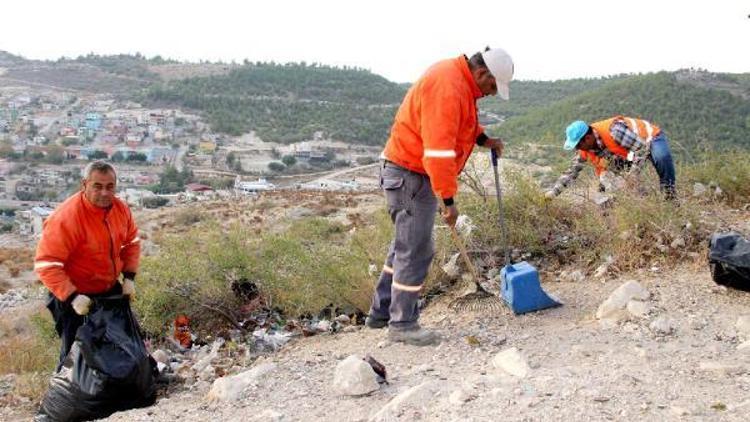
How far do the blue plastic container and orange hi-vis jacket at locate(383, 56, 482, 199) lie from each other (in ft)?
2.62

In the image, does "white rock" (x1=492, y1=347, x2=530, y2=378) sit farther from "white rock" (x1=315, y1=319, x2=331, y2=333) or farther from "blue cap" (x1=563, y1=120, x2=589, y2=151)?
"blue cap" (x1=563, y1=120, x2=589, y2=151)

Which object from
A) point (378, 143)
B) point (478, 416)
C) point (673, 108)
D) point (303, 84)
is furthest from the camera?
point (303, 84)

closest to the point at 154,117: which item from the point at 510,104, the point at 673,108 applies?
the point at 510,104

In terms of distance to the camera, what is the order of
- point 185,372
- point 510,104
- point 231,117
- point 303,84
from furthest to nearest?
point 303,84, point 231,117, point 510,104, point 185,372

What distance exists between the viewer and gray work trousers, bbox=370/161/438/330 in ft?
11.9

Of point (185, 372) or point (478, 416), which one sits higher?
point (478, 416)

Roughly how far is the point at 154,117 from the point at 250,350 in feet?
210

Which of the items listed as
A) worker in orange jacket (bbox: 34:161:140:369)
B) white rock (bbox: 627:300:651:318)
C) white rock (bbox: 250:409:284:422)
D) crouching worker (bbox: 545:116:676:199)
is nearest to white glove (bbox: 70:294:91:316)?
worker in orange jacket (bbox: 34:161:140:369)

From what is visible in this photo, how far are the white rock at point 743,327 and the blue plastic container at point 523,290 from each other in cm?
103

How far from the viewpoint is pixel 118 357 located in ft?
12.1

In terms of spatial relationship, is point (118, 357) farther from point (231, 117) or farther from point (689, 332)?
point (231, 117)

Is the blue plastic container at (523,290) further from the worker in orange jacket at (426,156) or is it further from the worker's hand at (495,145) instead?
the worker's hand at (495,145)

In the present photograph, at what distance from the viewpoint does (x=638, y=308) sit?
12.1 ft

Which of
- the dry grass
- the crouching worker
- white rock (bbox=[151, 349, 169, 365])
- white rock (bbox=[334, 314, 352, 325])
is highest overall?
the crouching worker
